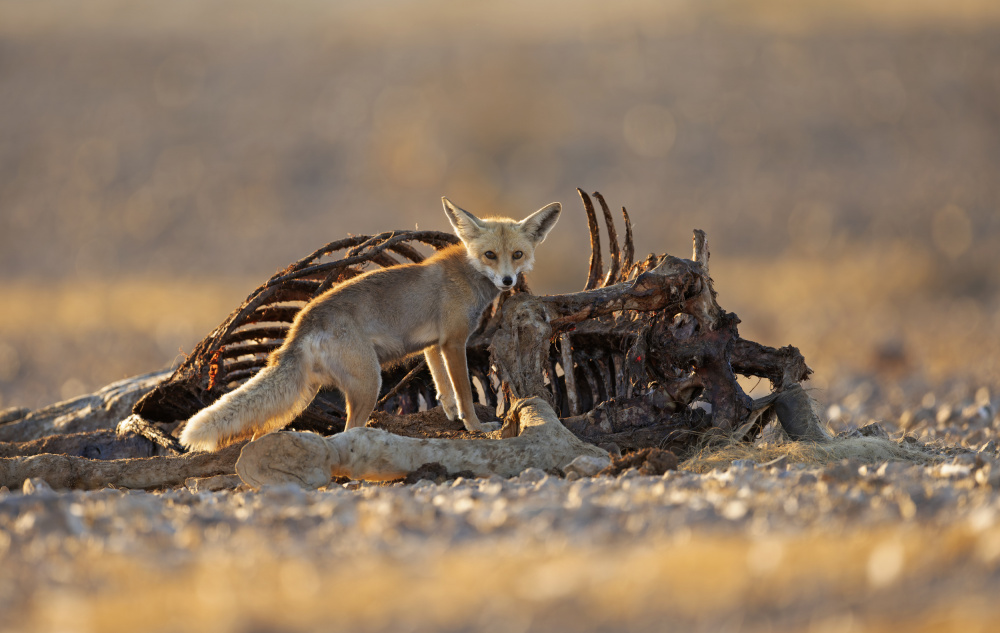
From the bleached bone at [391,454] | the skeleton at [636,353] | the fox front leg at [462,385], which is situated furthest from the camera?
the fox front leg at [462,385]

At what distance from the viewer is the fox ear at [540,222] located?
7570 millimetres

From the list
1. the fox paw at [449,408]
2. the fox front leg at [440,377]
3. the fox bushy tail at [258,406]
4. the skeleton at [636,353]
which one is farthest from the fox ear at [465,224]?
the fox bushy tail at [258,406]

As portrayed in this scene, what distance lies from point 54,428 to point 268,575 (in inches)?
252

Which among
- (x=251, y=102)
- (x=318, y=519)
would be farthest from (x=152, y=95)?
(x=318, y=519)

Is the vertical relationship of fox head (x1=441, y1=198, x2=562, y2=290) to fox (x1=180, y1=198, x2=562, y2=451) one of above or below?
above

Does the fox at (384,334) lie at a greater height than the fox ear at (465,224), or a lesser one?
lesser

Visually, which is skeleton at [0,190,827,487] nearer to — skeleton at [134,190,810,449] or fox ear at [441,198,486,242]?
skeleton at [134,190,810,449]

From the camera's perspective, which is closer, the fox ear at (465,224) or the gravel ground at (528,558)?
the gravel ground at (528,558)

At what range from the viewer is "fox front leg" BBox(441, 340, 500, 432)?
6.84 m

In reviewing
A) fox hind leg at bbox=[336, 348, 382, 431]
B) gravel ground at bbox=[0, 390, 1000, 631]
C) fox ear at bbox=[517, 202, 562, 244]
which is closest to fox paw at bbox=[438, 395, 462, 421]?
fox hind leg at bbox=[336, 348, 382, 431]

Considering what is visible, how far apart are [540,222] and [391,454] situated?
2785 mm

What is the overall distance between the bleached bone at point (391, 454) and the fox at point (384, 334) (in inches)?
26.6

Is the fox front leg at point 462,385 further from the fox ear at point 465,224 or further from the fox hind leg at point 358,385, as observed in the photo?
the fox ear at point 465,224

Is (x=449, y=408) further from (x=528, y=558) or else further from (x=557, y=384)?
(x=528, y=558)
